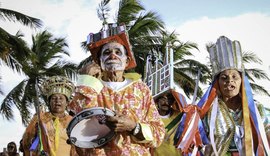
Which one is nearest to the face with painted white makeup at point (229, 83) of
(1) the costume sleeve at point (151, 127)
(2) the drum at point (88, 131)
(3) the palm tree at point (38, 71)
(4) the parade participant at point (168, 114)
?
(1) the costume sleeve at point (151, 127)

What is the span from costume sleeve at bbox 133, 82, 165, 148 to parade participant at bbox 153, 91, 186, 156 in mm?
3251

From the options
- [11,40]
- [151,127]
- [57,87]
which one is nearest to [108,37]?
[151,127]

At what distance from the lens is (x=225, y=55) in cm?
532

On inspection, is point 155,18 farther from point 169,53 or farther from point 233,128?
point 233,128

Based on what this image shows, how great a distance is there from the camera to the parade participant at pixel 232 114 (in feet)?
16.2

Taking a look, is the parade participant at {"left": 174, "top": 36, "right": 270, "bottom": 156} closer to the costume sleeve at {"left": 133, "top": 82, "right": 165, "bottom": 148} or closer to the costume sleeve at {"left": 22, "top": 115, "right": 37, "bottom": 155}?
the costume sleeve at {"left": 133, "top": 82, "right": 165, "bottom": 148}

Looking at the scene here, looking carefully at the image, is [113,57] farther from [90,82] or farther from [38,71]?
[38,71]

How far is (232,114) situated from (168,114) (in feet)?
8.61

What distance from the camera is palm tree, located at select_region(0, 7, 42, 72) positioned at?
19.2 metres

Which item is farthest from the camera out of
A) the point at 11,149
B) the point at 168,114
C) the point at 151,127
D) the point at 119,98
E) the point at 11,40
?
the point at 11,40

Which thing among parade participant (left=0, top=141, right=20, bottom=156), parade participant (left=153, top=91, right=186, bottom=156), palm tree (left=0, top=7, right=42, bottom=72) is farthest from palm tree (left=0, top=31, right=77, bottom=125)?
parade participant (left=153, top=91, right=186, bottom=156)

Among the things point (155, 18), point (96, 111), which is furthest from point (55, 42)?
point (96, 111)

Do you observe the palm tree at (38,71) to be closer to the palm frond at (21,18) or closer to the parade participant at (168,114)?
the palm frond at (21,18)

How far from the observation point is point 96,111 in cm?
350
